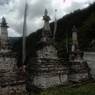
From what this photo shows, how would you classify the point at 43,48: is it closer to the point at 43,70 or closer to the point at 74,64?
the point at 43,70

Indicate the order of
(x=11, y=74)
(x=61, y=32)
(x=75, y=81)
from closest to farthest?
(x=11, y=74) < (x=75, y=81) < (x=61, y=32)

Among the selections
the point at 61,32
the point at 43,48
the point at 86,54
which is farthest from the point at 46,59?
the point at 61,32

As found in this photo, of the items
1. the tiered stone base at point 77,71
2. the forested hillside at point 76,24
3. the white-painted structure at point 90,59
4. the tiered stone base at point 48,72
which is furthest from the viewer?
the forested hillside at point 76,24

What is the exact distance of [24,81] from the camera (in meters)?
16.3

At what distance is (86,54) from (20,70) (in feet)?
37.1

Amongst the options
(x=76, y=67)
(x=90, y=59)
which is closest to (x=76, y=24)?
(x=90, y=59)

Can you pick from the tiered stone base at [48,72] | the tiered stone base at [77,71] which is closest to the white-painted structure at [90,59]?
the tiered stone base at [77,71]

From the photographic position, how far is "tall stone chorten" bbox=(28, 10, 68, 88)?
18000 millimetres

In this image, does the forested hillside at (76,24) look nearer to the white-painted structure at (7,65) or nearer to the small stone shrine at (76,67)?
the small stone shrine at (76,67)

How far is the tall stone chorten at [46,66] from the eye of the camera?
59.1 ft

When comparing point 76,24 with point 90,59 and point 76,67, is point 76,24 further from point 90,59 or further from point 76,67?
point 76,67

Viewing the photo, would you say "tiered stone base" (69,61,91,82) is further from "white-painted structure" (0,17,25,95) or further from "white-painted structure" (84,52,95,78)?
"white-painted structure" (0,17,25,95)

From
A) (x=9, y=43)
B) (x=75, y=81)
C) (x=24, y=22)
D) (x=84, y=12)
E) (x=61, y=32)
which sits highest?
(x=84, y=12)

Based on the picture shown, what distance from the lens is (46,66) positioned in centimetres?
1836
